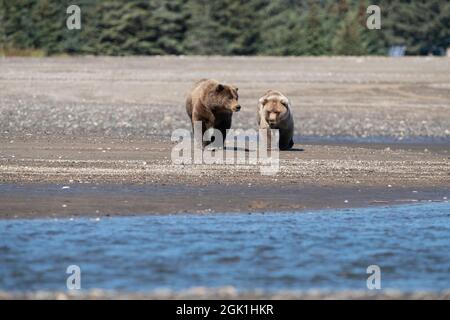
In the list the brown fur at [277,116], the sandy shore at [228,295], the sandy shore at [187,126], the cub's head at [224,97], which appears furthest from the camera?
the brown fur at [277,116]

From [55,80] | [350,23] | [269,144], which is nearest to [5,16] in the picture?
[350,23]

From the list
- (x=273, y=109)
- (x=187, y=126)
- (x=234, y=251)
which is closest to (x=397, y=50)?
(x=187, y=126)

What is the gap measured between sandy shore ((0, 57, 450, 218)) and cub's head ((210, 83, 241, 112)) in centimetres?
108

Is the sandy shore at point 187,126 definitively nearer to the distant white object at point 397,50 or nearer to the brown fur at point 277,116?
the brown fur at point 277,116

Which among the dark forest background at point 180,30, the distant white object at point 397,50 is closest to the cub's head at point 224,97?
the dark forest background at point 180,30

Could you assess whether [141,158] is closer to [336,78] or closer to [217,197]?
[217,197]

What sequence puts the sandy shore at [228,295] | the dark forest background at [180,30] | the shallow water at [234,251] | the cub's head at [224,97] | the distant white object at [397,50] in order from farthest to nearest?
the distant white object at [397,50] < the dark forest background at [180,30] < the cub's head at [224,97] < the shallow water at [234,251] < the sandy shore at [228,295]

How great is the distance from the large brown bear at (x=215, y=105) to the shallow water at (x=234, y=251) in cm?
570

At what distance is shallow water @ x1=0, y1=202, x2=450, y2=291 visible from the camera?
9289 mm

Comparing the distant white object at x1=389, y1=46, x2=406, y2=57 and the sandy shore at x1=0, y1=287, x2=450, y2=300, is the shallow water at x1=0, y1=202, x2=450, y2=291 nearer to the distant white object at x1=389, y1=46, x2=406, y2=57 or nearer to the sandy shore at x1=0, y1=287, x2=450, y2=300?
the sandy shore at x1=0, y1=287, x2=450, y2=300

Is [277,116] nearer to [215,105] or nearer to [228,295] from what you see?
[215,105]

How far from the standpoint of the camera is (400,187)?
1524cm

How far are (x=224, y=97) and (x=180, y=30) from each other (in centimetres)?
4743

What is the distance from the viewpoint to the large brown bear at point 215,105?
18.6 meters
